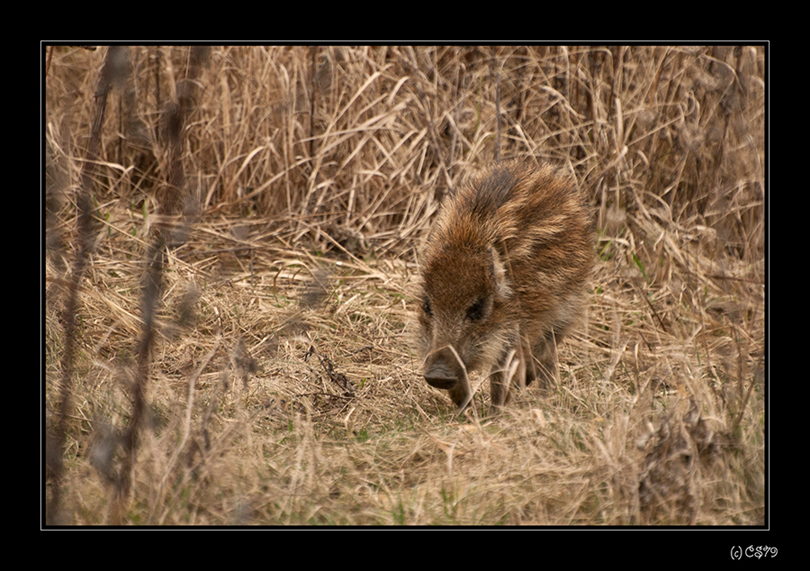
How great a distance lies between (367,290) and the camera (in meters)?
5.84

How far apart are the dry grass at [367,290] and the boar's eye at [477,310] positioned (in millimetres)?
514

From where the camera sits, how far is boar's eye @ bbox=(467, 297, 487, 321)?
13.7 feet

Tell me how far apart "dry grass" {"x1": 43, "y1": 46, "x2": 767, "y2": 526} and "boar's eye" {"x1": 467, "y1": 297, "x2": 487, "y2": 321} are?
51 centimetres

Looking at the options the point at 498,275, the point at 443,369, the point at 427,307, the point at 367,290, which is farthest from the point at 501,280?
the point at 367,290

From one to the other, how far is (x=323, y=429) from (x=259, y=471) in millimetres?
757

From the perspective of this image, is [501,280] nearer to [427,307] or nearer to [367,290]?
[427,307]

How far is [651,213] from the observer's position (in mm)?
6234

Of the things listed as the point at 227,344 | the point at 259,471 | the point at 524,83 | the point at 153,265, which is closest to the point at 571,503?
the point at 259,471

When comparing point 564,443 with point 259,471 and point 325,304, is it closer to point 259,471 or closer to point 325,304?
point 259,471

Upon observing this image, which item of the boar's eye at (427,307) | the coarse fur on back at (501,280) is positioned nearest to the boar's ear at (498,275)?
the coarse fur on back at (501,280)

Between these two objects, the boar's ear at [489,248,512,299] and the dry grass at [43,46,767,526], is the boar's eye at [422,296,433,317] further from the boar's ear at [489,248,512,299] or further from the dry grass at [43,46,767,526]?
the dry grass at [43,46,767,526]

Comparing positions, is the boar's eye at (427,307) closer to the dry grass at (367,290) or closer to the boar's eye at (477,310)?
the boar's eye at (477,310)

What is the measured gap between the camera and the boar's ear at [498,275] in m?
4.20

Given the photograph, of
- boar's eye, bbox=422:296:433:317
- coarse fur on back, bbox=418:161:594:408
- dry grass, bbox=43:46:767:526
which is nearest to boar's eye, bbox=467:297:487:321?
coarse fur on back, bbox=418:161:594:408
